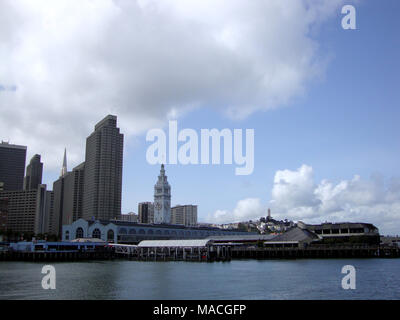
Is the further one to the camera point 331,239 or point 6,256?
point 331,239

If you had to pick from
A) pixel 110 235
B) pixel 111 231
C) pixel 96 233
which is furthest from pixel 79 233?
pixel 111 231

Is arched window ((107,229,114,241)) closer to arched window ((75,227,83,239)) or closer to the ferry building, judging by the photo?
the ferry building

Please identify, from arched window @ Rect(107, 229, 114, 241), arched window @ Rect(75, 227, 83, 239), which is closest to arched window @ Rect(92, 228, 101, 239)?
arched window @ Rect(107, 229, 114, 241)

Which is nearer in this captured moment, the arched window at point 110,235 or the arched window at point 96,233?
the arched window at point 110,235

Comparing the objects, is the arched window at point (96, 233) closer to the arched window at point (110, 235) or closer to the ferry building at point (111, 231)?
the ferry building at point (111, 231)

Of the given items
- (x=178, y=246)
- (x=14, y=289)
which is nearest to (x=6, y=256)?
(x=178, y=246)

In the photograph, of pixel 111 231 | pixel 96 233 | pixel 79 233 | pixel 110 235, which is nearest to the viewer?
pixel 110 235

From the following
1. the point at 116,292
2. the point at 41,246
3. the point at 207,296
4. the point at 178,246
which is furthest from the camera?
the point at 41,246

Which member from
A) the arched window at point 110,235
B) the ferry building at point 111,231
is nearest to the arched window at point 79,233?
the ferry building at point 111,231

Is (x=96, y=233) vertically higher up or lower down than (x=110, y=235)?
higher up

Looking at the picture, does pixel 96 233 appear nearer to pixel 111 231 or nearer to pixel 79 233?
pixel 111 231
